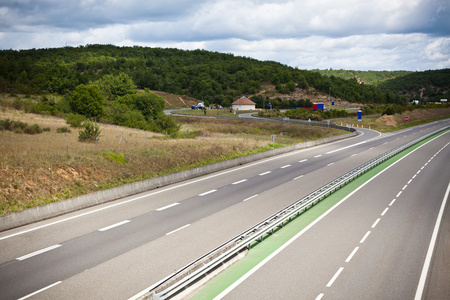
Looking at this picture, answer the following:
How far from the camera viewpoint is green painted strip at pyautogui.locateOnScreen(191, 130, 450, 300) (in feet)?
40.8

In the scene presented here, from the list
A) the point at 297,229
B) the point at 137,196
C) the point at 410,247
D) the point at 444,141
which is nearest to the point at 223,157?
the point at 137,196

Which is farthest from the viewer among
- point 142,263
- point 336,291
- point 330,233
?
point 330,233

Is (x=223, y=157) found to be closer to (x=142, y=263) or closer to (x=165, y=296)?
(x=142, y=263)

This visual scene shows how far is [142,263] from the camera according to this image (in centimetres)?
1422

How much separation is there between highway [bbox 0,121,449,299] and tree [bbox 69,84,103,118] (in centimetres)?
4717

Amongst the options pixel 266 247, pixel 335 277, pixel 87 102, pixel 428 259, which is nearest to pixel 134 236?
pixel 266 247

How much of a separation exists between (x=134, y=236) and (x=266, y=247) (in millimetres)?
5759

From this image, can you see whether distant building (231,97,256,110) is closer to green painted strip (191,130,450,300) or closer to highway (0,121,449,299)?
highway (0,121,449,299)

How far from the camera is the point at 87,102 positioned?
234 feet

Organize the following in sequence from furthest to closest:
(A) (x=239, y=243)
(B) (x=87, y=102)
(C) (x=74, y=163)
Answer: (B) (x=87, y=102) < (C) (x=74, y=163) < (A) (x=239, y=243)

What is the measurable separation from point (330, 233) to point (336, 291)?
222 inches

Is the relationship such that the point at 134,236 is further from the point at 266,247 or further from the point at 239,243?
the point at 266,247

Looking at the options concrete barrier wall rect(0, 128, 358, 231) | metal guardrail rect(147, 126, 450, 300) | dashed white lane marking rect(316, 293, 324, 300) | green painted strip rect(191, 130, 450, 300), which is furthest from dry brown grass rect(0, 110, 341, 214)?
dashed white lane marking rect(316, 293, 324, 300)

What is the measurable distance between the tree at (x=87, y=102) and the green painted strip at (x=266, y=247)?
181 ft
